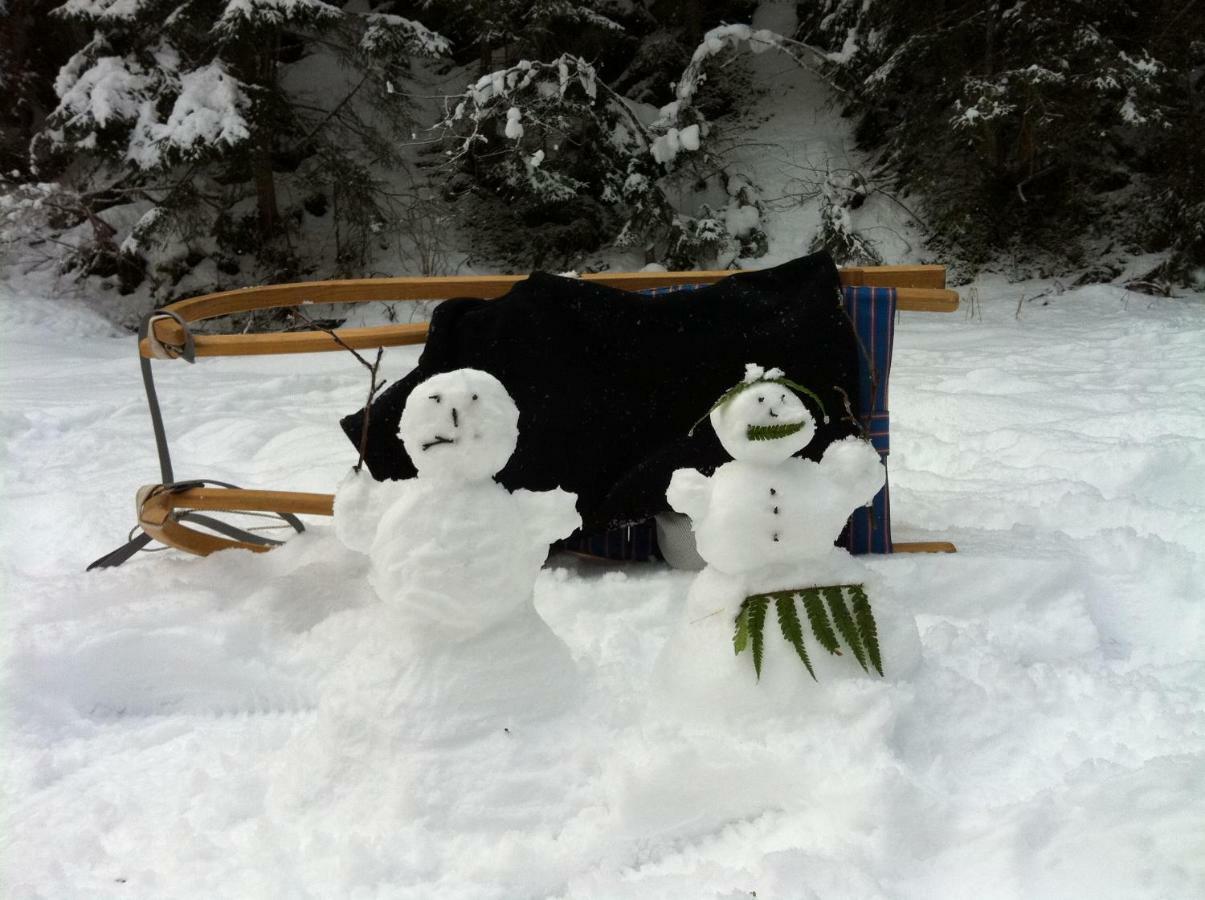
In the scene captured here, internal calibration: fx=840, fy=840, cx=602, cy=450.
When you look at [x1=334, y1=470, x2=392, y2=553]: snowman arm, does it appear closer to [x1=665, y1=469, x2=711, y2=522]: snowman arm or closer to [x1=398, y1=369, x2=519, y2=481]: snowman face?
[x1=398, y1=369, x2=519, y2=481]: snowman face

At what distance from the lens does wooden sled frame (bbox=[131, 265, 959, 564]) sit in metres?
1.28

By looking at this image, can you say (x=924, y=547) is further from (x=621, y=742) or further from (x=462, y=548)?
(x=462, y=548)

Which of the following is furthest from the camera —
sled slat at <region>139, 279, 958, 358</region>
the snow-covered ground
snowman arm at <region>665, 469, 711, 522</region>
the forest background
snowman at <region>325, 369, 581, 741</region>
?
the forest background

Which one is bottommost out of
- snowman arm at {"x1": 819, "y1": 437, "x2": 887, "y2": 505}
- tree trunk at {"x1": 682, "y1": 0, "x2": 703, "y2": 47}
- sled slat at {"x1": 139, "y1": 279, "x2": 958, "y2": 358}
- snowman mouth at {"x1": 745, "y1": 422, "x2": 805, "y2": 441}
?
snowman arm at {"x1": 819, "y1": 437, "x2": 887, "y2": 505}

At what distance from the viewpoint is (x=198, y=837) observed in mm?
778

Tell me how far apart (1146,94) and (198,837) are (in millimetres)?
4426

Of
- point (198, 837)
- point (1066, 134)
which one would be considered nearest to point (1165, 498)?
point (198, 837)

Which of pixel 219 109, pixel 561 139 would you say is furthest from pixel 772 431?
pixel 219 109

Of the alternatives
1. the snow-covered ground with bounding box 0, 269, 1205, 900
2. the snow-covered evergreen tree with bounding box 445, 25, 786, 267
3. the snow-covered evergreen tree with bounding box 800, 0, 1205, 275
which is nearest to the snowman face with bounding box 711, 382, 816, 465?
the snow-covered ground with bounding box 0, 269, 1205, 900

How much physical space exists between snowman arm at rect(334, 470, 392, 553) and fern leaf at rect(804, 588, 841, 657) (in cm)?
47

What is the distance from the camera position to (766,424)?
90cm

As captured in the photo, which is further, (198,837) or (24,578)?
(24,578)

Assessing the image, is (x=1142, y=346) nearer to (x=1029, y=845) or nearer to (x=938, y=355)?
(x=938, y=355)

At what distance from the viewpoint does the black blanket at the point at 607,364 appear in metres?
1.36
